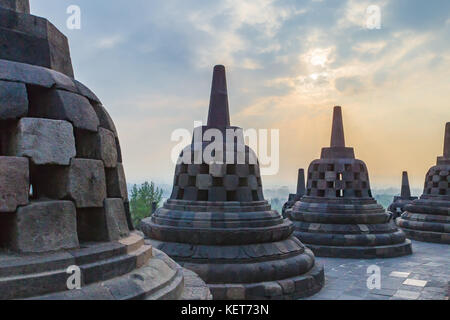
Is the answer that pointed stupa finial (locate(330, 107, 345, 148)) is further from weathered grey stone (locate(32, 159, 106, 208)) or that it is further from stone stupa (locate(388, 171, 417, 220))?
weathered grey stone (locate(32, 159, 106, 208))

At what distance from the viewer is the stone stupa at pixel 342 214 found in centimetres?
993

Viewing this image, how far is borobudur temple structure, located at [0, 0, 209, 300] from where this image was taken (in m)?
2.72

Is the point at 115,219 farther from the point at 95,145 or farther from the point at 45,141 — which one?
the point at 45,141

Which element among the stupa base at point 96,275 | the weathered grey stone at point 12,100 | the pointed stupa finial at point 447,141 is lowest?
the stupa base at point 96,275

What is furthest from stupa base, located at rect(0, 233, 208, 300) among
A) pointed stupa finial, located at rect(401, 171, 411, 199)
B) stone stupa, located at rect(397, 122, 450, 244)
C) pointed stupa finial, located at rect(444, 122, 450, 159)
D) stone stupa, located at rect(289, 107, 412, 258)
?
pointed stupa finial, located at rect(401, 171, 411, 199)

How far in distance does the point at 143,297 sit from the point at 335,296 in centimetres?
442

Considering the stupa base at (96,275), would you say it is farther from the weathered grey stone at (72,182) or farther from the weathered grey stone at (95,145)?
the weathered grey stone at (95,145)

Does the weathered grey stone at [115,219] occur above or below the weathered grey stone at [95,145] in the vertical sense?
below

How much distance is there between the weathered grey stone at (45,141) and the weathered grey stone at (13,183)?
Answer: 0.31ft

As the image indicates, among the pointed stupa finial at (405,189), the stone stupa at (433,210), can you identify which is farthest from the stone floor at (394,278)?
the pointed stupa finial at (405,189)

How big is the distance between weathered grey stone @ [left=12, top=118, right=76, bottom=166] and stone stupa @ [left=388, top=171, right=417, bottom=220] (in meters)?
16.6

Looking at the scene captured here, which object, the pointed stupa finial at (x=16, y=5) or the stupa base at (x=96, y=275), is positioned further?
the pointed stupa finial at (x=16, y=5)

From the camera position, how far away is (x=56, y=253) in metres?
2.82

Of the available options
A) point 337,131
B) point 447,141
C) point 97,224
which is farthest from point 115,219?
point 447,141
